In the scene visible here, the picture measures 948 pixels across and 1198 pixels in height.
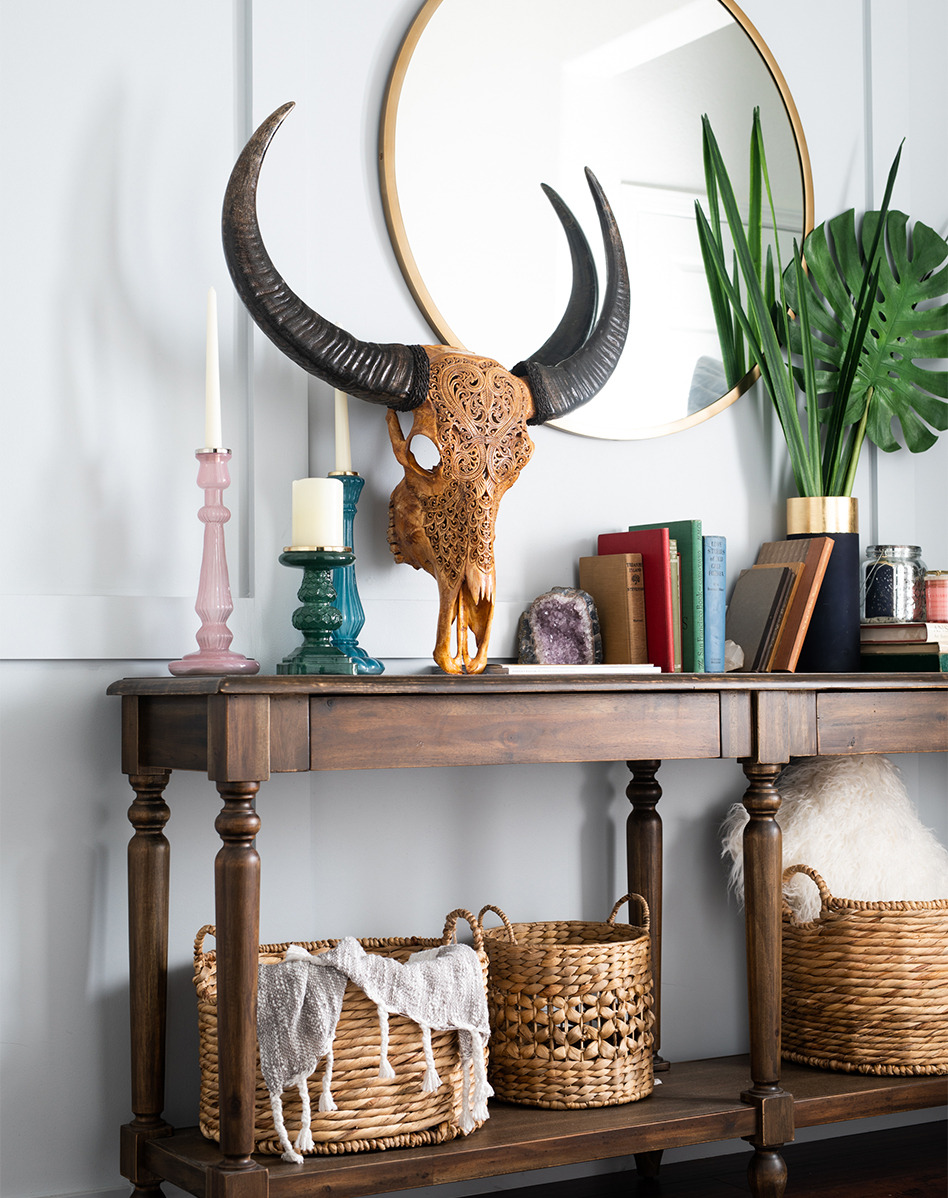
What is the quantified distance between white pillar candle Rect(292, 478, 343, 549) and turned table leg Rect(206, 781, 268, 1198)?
16.2 inches

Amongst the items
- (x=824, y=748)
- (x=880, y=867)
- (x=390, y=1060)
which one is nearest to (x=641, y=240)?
(x=824, y=748)

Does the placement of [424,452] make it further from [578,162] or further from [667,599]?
[578,162]

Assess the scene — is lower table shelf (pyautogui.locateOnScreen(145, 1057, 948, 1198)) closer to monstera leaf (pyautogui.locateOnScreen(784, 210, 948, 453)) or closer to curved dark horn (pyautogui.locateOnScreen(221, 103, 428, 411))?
curved dark horn (pyautogui.locateOnScreen(221, 103, 428, 411))

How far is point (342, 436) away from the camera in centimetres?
188

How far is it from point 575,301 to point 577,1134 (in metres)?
1.29

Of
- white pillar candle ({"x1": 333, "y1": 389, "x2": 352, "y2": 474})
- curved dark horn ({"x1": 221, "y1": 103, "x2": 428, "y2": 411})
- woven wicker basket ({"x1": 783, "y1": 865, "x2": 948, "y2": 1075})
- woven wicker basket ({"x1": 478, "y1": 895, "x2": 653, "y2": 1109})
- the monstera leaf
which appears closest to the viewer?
curved dark horn ({"x1": 221, "y1": 103, "x2": 428, "y2": 411})

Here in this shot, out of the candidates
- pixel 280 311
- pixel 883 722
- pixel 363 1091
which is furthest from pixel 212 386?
pixel 883 722

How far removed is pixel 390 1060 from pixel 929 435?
163cm

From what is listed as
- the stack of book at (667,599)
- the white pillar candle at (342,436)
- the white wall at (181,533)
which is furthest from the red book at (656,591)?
the white pillar candle at (342,436)

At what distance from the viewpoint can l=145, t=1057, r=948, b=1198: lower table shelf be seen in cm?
151

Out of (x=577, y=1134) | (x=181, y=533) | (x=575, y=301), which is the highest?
(x=575, y=301)

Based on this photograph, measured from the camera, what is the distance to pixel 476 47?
6.84 ft

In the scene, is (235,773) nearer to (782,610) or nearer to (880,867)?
(782,610)

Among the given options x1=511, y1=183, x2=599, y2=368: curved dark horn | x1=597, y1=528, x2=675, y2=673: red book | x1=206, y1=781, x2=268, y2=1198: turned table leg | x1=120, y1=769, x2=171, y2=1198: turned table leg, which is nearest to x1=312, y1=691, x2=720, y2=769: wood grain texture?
x1=206, y1=781, x2=268, y2=1198: turned table leg
